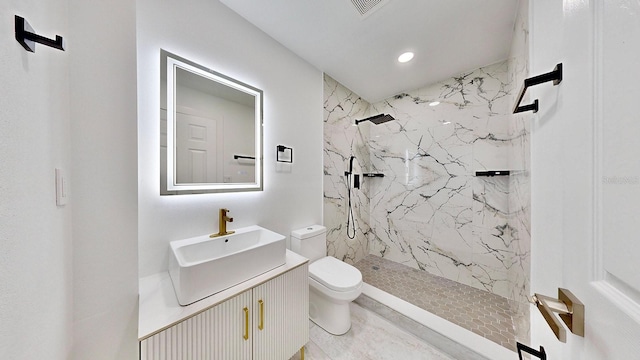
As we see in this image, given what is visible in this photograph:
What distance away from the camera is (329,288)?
4.88 feet

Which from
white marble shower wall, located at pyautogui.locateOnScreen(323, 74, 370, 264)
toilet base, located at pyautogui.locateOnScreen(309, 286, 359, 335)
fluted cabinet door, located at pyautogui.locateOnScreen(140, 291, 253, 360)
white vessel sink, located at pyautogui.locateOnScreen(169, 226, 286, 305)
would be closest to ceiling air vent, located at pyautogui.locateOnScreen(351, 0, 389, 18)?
white marble shower wall, located at pyautogui.locateOnScreen(323, 74, 370, 264)

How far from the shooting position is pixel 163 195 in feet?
3.76

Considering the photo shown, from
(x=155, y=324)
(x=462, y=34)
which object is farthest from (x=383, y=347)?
(x=462, y=34)

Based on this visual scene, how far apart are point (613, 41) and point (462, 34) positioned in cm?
175

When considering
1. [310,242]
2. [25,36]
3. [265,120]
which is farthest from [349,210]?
[25,36]

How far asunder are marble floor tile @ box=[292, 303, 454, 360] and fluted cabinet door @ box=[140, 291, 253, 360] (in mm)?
623

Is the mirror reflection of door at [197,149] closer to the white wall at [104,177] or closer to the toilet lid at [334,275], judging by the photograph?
the white wall at [104,177]

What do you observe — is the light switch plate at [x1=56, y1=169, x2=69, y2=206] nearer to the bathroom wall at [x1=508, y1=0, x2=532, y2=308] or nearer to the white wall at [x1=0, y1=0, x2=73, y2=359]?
the white wall at [x1=0, y1=0, x2=73, y2=359]

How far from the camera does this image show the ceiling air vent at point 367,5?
4.40 feet

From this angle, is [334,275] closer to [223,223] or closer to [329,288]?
[329,288]

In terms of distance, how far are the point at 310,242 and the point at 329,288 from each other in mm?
445

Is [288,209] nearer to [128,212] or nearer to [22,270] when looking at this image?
[128,212]

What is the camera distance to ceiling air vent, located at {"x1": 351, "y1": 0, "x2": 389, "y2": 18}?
1.34 metres

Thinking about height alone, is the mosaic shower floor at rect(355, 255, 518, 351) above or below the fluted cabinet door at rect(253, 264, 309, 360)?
below
